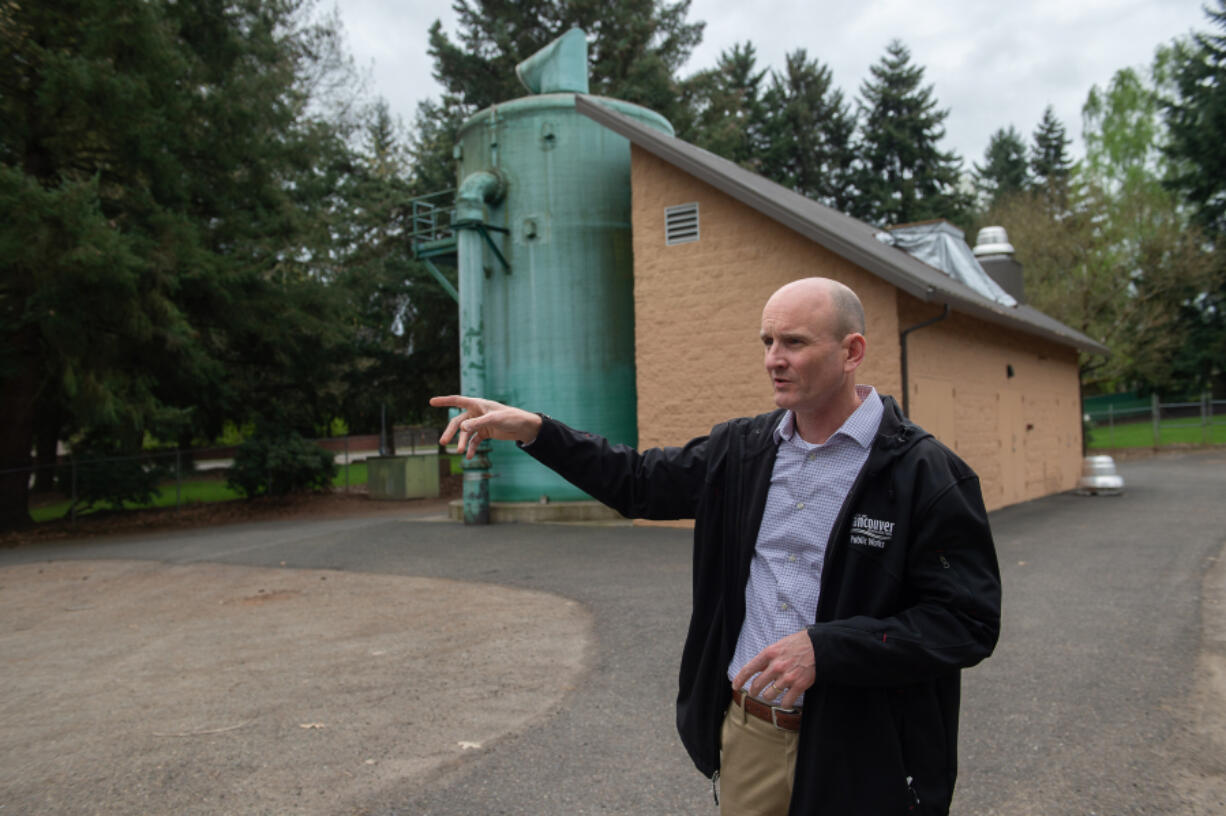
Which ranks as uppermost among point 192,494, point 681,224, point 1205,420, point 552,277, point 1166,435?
point 681,224

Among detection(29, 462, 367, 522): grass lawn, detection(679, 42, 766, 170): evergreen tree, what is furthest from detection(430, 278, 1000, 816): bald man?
detection(679, 42, 766, 170): evergreen tree

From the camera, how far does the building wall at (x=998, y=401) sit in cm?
1345

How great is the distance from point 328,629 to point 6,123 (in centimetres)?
1363

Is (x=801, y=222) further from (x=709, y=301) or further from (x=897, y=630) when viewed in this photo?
(x=897, y=630)

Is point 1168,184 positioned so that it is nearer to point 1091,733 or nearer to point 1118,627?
point 1118,627

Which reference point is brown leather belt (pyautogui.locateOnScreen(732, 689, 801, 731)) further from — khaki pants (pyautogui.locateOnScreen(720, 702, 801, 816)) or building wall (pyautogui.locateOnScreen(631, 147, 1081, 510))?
building wall (pyautogui.locateOnScreen(631, 147, 1081, 510))

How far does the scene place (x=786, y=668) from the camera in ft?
6.19

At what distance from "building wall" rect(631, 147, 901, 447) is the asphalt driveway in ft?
11.1

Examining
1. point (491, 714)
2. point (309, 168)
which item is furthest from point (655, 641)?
point (309, 168)

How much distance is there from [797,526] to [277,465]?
70.9ft

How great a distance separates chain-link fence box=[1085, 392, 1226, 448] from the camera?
32.2 m

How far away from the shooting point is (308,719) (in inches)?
199

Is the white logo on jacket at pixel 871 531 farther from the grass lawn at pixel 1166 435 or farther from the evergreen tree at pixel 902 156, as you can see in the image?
the evergreen tree at pixel 902 156

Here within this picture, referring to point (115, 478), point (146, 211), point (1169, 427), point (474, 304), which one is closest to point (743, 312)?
point (474, 304)
